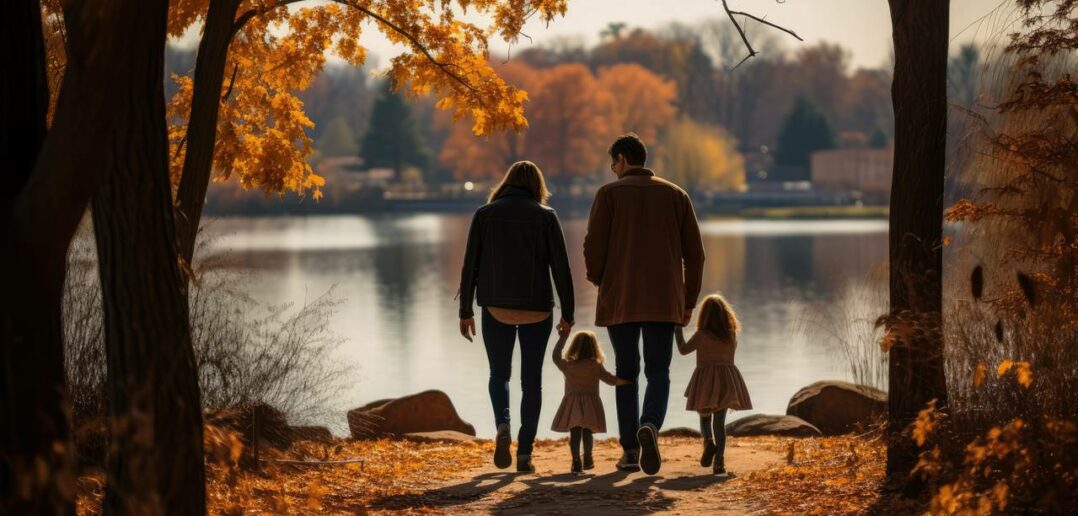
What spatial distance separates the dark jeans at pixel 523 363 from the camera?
8.20 meters

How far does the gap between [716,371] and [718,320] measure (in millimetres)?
295

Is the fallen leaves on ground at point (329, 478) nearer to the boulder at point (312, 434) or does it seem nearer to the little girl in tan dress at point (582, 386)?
the boulder at point (312, 434)

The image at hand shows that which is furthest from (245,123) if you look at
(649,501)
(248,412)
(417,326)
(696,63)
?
(696,63)

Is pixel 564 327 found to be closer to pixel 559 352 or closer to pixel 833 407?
pixel 559 352

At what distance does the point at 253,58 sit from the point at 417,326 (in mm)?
17607

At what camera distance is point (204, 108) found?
32.1 feet

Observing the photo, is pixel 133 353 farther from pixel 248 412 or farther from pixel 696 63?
pixel 696 63

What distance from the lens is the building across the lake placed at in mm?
99500

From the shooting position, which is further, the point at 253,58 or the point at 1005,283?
the point at 253,58

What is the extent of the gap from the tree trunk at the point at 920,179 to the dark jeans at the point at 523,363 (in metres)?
2.01

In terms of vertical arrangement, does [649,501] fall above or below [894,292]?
below

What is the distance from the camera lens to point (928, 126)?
280 inches

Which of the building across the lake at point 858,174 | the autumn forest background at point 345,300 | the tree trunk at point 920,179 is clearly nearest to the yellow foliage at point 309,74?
the autumn forest background at point 345,300

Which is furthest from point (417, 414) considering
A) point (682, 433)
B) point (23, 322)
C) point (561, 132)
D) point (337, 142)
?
point (337, 142)
